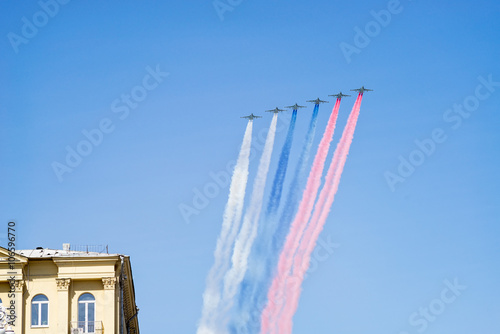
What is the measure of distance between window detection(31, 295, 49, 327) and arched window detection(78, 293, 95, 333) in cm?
312

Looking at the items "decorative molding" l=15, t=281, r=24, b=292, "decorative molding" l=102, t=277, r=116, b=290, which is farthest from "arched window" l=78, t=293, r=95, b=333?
"decorative molding" l=15, t=281, r=24, b=292

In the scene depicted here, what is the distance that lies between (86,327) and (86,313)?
4.86 feet

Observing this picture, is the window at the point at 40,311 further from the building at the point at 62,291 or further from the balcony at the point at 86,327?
the balcony at the point at 86,327

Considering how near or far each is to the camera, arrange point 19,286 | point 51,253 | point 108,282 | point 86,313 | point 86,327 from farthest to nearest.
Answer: point 51,253 < point 108,282 < point 86,313 < point 86,327 < point 19,286

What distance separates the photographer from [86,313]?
389 ft

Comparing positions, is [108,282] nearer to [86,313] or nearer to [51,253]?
[86,313]

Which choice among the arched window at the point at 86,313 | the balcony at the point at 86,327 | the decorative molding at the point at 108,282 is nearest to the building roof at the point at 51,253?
the decorative molding at the point at 108,282

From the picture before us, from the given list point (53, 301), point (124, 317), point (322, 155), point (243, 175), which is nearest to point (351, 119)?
point (322, 155)

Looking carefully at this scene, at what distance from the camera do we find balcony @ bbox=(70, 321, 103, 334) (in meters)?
117

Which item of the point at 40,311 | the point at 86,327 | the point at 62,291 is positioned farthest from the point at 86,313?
the point at 40,311

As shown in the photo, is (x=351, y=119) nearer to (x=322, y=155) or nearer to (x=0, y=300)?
(x=322, y=155)

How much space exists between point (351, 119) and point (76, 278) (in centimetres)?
4783

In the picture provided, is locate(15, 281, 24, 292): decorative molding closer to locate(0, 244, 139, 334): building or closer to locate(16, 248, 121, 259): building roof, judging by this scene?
locate(0, 244, 139, 334): building

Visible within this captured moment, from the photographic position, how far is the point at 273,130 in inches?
6250
